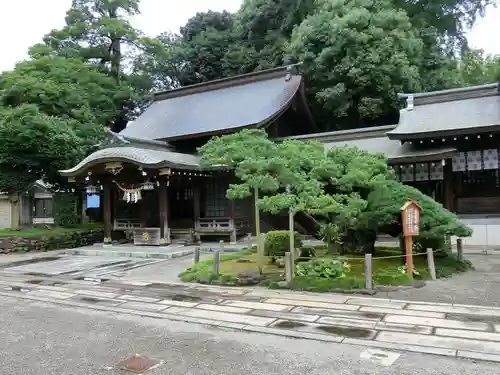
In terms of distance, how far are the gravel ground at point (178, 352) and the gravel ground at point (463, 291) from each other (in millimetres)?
3015

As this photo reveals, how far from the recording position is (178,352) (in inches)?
214

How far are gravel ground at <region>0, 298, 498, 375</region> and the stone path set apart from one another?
34 centimetres

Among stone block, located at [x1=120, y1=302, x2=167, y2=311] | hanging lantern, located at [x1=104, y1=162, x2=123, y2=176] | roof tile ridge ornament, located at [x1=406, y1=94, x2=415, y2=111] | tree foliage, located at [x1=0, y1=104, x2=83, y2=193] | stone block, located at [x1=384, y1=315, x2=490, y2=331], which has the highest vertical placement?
roof tile ridge ornament, located at [x1=406, y1=94, x2=415, y2=111]

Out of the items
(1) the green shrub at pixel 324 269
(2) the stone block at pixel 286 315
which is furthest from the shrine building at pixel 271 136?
(2) the stone block at pixel 286 315

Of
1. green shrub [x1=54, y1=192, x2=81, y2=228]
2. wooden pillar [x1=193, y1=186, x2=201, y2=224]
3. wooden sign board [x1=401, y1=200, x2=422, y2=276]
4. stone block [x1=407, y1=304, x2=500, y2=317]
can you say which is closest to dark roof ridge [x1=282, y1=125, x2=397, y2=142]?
wooden pillar [x1=193, y1=186, x2=201, y2=224]

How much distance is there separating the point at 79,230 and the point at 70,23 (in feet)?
73.1

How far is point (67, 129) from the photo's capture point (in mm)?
19953

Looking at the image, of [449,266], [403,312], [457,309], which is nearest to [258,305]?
[403,312]

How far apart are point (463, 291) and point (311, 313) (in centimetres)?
340

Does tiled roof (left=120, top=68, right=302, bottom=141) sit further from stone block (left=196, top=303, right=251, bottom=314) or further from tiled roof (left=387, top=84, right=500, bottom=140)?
stone block (left=196, top=303, right=251, bottom=314)

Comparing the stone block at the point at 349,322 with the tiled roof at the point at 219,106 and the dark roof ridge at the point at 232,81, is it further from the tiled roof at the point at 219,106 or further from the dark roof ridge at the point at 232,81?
the dark roof ridge at the point at 232,81

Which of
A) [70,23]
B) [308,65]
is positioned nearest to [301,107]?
[308,65]

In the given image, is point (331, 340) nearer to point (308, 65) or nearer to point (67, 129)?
point (67, 129)

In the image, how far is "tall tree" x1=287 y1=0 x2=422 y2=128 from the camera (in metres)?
22.6
